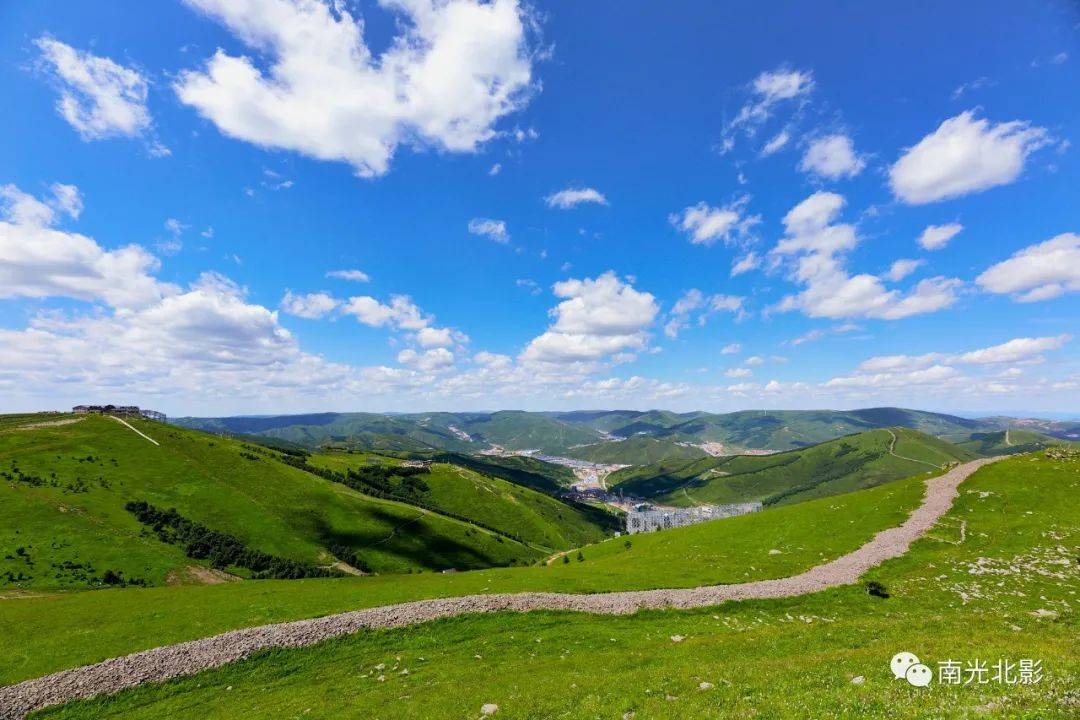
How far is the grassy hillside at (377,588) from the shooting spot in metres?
34.8

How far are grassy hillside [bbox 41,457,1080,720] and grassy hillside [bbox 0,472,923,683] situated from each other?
836 cm

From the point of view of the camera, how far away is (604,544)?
8838 cm

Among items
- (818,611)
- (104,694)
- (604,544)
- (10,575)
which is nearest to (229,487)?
(10,575)

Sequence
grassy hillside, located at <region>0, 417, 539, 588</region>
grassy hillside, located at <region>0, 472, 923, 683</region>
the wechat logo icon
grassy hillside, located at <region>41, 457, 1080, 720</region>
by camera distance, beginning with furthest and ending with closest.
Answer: grassy hillside, located at <region>0, 417, 539, 588</region> → grassy hillside, located at <region>0, 472, 923, 683</region> → the wechat logo icon → grassy hillside, located at <region>41, 457, 1080, 720</region>

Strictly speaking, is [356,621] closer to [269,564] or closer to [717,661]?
[717,661]

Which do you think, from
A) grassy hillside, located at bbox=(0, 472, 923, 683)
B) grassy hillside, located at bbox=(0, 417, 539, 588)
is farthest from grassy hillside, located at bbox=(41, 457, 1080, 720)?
grassy hillside, located at bbox=(0, 417, 539, 588)

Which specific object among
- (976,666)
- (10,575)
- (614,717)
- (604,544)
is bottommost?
(10,575)

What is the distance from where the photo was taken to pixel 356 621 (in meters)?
34.9

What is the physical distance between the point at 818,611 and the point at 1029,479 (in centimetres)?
5663

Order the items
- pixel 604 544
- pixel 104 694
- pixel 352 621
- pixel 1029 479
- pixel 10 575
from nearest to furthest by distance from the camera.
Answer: pixel 104 694
pixel 352 621
pixel 1029 479
pixel 604 544
pixel 10 575

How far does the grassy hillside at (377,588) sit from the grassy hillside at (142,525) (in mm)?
79960

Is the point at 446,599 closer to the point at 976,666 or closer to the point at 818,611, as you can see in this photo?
the point at 818,611

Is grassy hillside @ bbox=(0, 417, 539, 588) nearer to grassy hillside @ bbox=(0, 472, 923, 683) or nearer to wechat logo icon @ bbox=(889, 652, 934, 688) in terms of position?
grassy hillside @ bbox=(0, 472, 923, 683)

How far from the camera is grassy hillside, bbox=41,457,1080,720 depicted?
16344mm
